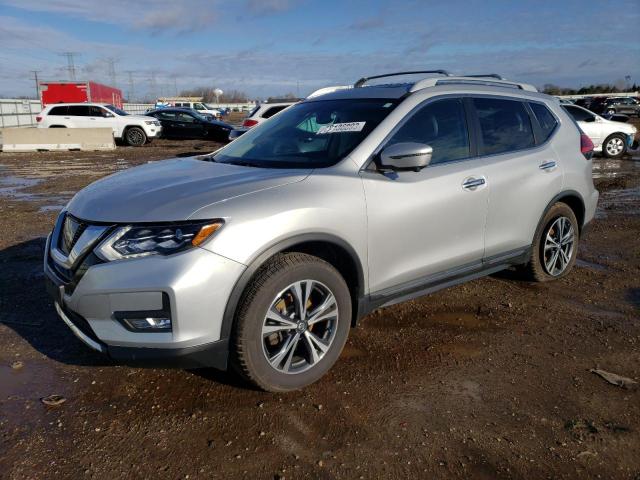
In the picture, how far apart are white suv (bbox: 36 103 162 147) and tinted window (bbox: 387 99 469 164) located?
1946 centimetres

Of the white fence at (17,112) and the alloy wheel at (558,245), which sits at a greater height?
the white fence at (17,112)

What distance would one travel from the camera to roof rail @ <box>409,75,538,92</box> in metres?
3.88

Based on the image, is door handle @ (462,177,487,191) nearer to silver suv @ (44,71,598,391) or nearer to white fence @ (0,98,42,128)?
silver suv @ (44,71,598,391)

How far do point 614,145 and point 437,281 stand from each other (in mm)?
15415

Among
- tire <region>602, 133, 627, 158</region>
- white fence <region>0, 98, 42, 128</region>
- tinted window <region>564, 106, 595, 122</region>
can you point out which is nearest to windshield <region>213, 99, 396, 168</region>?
tinted window <region>564, 106, 595, 122</region>

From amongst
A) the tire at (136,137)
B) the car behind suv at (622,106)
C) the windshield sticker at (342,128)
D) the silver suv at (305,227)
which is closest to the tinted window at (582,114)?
the silver suv at (305,227)

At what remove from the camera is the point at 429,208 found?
11.7 feet

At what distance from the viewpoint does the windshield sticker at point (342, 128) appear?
3.62 metres

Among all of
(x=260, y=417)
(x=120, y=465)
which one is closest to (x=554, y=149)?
(x=260, y=417)

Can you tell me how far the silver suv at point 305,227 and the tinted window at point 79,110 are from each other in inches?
763

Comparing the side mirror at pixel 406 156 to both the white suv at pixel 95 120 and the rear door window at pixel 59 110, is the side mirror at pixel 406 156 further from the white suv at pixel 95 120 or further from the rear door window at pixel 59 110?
the rear door window at pixel 59 110

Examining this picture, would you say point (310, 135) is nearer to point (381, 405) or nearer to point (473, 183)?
point (473, 183)

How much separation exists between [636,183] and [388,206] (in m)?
10.6

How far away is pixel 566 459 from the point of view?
2.54 m
